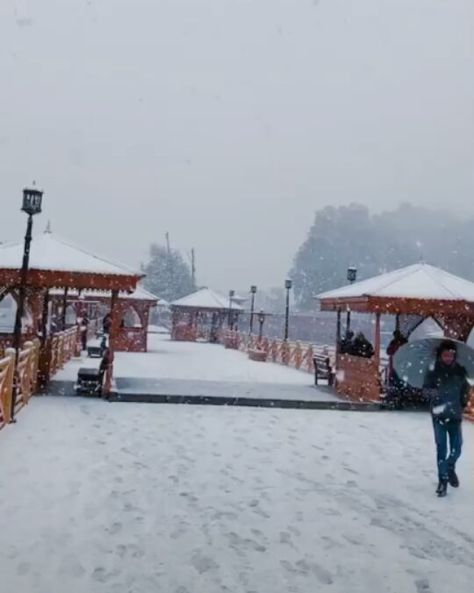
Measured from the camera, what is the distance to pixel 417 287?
1184 cm

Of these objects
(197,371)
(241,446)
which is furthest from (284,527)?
(197,371)

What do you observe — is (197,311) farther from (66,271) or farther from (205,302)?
(66,271)

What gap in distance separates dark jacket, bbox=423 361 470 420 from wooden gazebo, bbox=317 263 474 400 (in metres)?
5.28

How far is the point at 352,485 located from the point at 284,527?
1.59 metres

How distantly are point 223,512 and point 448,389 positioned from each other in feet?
9.25

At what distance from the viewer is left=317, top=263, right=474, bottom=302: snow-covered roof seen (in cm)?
1141

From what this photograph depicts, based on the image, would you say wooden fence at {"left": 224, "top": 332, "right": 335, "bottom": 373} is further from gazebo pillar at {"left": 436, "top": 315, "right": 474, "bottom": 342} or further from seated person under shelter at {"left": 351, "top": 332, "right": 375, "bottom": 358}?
gazebo pillar at {"left": 436, "top": 315, "right": 474, "bottom": 342}

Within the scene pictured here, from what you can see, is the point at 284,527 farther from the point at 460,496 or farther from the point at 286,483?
the point at 460,496

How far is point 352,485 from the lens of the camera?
19.8 feet

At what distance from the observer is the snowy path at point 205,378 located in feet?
40.2

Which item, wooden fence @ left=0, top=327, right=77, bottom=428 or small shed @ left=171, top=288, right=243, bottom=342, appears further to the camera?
small shed @ left=171, top=288, right=243, bottom=342

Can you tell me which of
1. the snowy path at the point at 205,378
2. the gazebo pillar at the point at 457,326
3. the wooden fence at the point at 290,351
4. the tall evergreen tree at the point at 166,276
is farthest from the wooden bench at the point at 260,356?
the tall evergreen tree at the point at 166,276

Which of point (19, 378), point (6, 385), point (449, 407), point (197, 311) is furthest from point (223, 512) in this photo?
point (197, 311)

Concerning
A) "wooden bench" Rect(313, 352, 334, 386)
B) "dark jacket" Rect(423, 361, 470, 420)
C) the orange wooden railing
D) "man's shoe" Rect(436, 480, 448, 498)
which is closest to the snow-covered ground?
"man's shoe" Rect(436, 480, 448, 498)
